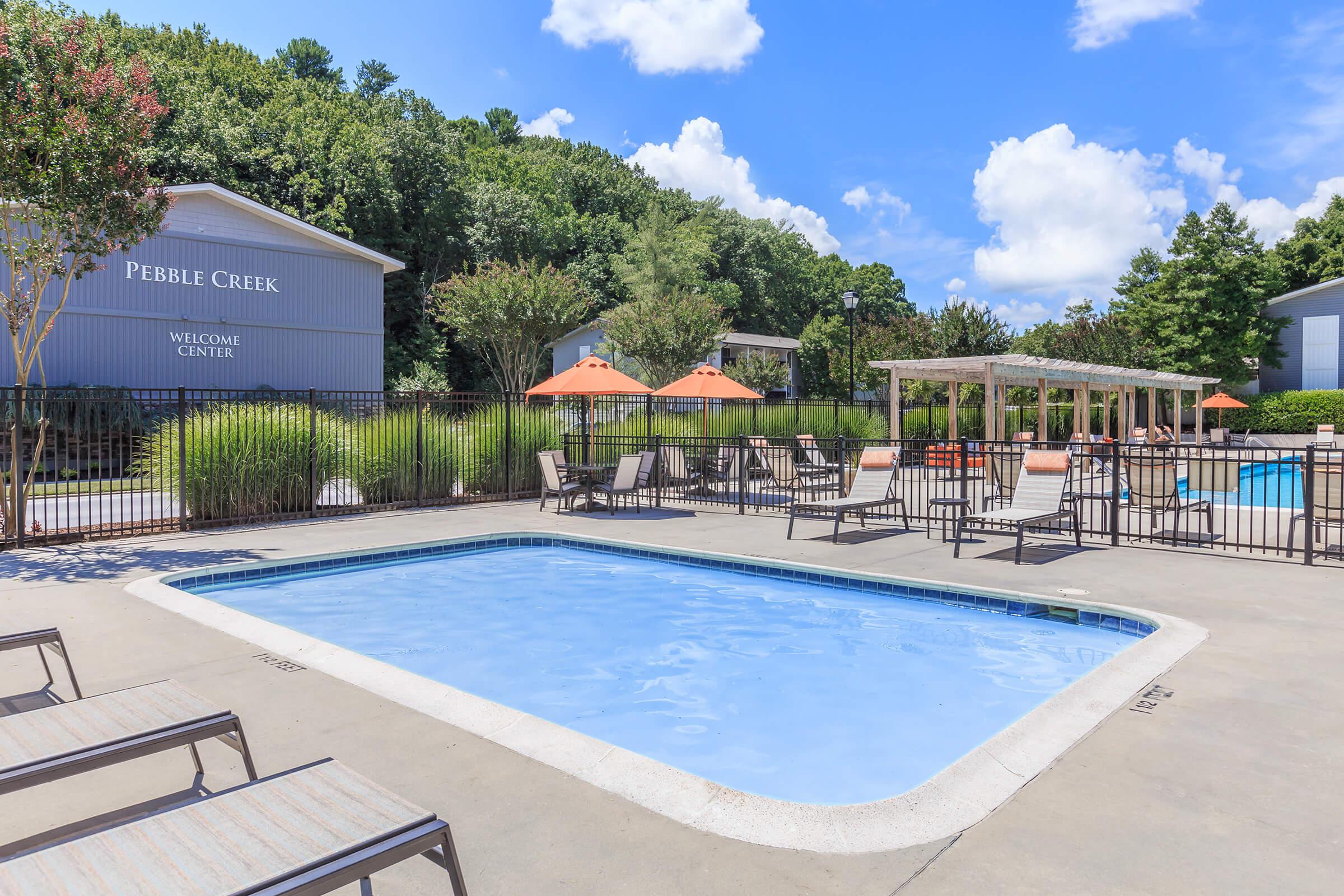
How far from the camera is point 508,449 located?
14.2 meters

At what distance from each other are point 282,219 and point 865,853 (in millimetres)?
25338

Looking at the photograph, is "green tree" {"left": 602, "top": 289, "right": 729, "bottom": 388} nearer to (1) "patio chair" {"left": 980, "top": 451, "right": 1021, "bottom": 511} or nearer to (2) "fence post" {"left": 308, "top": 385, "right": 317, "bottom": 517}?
(1) "patio chair" {"left": 980, "top": 451, "right": 1021, "bottom": 511}

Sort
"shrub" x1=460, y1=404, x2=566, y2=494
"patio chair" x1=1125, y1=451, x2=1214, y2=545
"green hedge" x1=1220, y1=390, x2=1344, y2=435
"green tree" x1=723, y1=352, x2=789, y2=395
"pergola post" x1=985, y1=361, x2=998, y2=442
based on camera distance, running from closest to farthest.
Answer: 1. "patio chair" x1=1125, y1=451, x2=1214, y2=545
2. "shrub" x1=460, y1=404, x2=566, y2=494
3. "pergola post" x1=985, y1=361, x2=998, y2=442
4. "green hedge" x1=1220, y1=390, x2=1344, y2=435
5. "green tree" x1=723, y1=352, x2=789, y2=395

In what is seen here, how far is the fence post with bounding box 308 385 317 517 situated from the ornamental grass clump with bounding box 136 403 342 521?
15 mm

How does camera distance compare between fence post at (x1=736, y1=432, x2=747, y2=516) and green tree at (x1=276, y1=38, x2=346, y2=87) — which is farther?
green tree at (x1=276, y1=38, x2=346, y2=87)

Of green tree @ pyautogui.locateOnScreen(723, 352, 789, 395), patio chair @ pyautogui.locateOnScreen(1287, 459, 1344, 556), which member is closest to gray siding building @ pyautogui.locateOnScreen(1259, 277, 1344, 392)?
green tree @ pyautogui.locateOnScreen(723, 352, 789, 395)

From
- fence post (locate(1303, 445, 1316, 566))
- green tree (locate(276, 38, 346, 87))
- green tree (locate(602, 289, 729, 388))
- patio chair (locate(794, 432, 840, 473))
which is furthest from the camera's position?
green tree (locate(276, 38, 346, 87))

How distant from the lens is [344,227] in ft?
108

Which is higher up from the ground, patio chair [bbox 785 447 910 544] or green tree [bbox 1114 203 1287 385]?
green tree [bbox 1114 203 1287 385]

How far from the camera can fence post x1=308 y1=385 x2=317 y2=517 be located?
11766 millimetres

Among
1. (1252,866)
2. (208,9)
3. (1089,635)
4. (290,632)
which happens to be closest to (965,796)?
(1252,866)

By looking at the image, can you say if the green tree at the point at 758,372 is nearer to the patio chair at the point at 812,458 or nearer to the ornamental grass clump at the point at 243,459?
the patio chair at the point at 812,458

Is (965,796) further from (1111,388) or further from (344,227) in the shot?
(344,227)

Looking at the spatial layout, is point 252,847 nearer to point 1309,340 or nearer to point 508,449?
point 508,449
